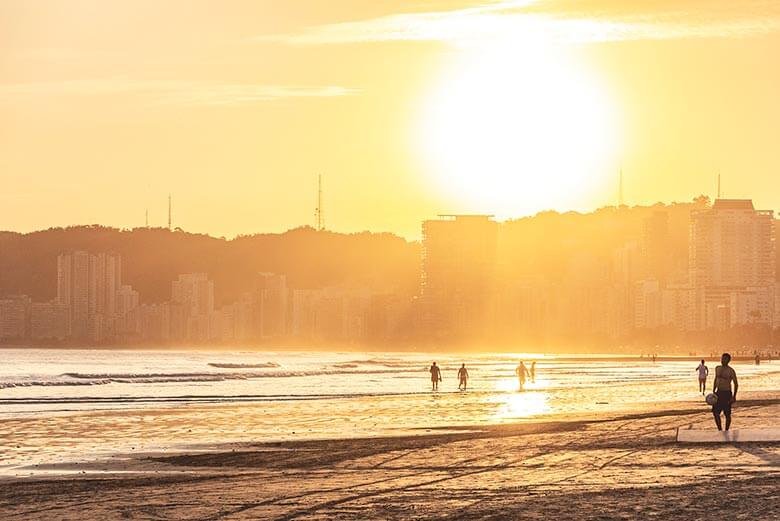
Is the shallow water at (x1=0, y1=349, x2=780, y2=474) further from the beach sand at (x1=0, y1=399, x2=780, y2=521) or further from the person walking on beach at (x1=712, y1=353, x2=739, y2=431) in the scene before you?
the person walking on beach at (x1=712, y1=353, x2=739, y2=431)

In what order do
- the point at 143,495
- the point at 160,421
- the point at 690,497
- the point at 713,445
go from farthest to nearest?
the point at 160,421 < the point at 713,445 < the point at 143,495 < the point at 690,497

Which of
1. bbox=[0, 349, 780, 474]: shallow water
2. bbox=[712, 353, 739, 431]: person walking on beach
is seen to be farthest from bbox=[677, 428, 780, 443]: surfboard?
bbox=[0, 349, 780, 474]: shallow water

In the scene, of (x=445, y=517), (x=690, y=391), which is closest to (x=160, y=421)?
(x=445, y=517)

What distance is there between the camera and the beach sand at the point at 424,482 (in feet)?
60.2

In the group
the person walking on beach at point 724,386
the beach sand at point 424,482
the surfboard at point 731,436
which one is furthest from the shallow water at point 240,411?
the person walking on beach at point 724,386

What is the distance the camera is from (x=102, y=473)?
964 inches

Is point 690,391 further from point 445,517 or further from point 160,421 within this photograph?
point 445,517

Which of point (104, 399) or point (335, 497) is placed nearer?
point (335, 497)

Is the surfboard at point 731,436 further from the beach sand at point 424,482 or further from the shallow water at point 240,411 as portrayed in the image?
the shallow water at point 240,411

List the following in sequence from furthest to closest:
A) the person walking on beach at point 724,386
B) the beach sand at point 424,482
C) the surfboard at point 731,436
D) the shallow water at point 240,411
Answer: the shallow water at point 240,411 → the person walking on beach at point 724,386 → the surfboard at point 731,436 → the beach sand at point 424,482

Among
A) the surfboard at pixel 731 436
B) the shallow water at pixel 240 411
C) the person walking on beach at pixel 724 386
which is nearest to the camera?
the surfboard at pixel 731 436

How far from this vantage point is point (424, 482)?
22.0 m

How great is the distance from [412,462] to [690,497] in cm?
774

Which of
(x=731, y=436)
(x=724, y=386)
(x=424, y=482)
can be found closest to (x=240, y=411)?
(x=724, y=386)
